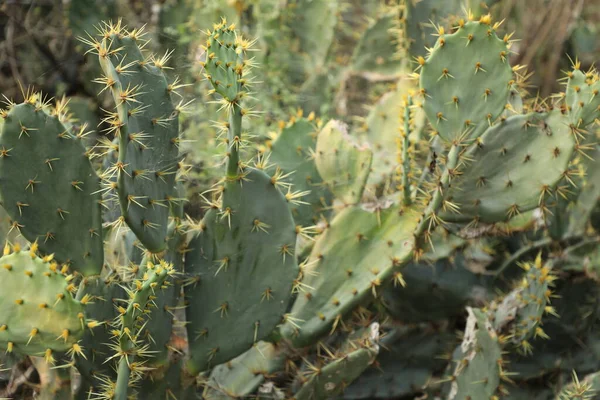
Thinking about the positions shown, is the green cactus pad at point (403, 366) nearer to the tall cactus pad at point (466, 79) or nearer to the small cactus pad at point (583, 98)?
the tall cactus pad at point (466, 79)

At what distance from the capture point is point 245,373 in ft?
6.95

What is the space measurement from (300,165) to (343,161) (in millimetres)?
156

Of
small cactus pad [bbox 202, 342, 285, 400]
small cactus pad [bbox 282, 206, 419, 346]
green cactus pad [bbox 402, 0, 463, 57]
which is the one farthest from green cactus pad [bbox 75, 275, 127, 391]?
green cactus pad [bbox 402, 0, 463, 57]

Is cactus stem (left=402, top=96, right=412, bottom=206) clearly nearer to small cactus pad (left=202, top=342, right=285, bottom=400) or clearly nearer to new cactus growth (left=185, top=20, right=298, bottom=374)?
new cactus growth (left=185, top=20, right=298, bottom=374)

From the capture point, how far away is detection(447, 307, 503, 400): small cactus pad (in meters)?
2.06

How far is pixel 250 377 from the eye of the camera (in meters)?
2.11

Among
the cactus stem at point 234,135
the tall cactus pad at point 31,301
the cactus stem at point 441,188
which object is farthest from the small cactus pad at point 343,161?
the tall cactus pad at point 31,301

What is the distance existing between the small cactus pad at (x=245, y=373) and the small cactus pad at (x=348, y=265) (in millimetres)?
99

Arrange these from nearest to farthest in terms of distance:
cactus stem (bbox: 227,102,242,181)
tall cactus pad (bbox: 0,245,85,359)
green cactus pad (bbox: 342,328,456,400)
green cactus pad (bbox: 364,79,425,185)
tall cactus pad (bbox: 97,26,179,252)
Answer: tall cactus pad (bbox: 0,245,85,359), tall cactus pad (bbox: 97,26,179,252), cactus stem (bbox: 227,102,242,181), green cactus pad (bbox: 342,328,456,400), green cactus pad (bbox: 364,79,425,185)

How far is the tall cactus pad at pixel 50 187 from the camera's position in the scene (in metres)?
1.68

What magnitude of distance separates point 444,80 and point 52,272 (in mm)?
1116

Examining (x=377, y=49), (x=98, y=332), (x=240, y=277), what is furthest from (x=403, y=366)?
(x=377, y=49)

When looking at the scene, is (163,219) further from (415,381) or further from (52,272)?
(415,381)

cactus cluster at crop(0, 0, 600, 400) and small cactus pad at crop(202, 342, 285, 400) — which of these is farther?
small cactus pad at crop(202, 342, 285, 400)
